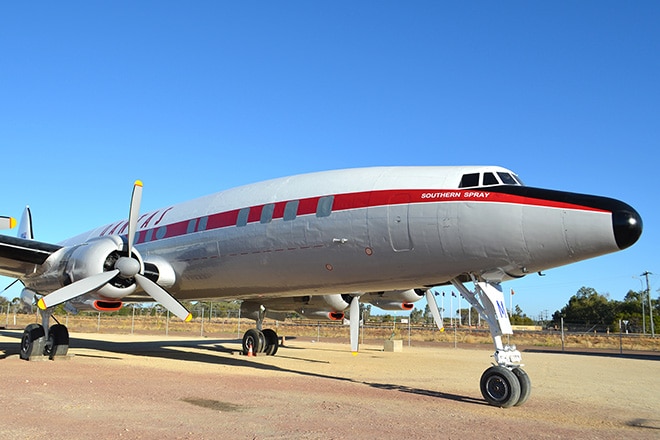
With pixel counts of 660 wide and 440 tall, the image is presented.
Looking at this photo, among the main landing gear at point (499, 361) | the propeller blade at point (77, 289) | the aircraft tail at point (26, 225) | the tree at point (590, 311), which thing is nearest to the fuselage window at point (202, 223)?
the propeller blade at point (77, 289)

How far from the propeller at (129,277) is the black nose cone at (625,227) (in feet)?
28.5

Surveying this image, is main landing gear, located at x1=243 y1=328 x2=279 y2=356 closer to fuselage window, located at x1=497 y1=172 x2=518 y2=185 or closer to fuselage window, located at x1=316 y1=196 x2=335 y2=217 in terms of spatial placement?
fuselage window, located at x1=316 y1=196 x2=335 y2=217

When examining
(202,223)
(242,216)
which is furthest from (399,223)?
(202,223)

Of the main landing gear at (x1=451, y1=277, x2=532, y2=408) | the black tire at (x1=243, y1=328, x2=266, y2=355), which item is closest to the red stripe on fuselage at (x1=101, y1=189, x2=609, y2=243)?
the main landing gear at (x1=451, y1=277, x2=532, y2=408)

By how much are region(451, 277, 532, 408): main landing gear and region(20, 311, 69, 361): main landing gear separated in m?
11.2

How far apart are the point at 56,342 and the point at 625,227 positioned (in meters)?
14.4

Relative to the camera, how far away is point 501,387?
9406 mm

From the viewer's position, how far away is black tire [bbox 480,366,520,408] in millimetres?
9250

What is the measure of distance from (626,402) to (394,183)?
602cm

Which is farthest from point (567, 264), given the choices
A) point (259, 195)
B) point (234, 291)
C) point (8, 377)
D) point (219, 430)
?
point (8, 377)

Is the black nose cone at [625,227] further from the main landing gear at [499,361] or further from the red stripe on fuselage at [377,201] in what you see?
the main landing gear at [499,361]

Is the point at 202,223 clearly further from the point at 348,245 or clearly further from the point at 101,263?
the point at 348,245

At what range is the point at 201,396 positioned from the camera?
9.58 metres

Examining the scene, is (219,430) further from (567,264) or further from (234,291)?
(234,291)
